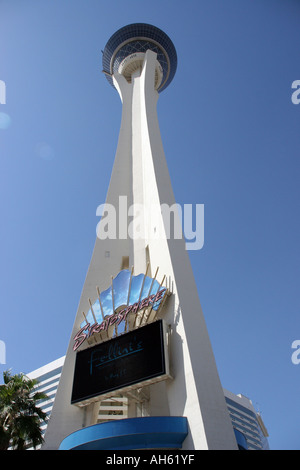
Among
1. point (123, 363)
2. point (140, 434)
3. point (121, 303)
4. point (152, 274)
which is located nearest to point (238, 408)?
point (152, 274)

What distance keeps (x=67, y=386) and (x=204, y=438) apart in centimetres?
963

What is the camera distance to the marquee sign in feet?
69.1

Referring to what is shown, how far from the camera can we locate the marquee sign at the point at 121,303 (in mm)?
21047

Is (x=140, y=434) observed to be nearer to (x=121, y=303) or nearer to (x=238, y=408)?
(x=121, y=303)

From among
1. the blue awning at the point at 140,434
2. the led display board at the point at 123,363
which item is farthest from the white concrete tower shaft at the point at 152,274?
the led display board at the point at 123,363

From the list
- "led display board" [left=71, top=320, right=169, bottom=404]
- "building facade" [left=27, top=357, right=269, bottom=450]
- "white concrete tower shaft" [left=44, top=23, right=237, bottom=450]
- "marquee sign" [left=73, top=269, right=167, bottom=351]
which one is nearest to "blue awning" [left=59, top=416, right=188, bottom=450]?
"white concrete tower shaft" [left=44, top=23, right=237, bottom=450]

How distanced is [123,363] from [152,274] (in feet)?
24.7

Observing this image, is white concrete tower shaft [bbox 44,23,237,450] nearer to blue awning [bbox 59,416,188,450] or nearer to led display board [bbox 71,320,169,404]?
blue awning [bbox 59,416,188,450]

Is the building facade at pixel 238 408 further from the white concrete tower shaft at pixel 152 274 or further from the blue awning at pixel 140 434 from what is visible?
the blue awning at pixel 140 434

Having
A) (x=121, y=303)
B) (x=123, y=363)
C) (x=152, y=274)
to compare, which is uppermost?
(x=152, y=274)

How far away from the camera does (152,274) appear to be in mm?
25375

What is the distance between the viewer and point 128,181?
1345 inches

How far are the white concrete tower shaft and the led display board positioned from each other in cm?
99
